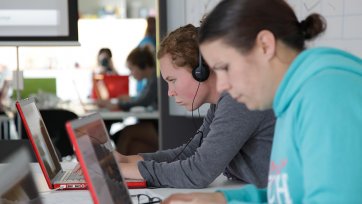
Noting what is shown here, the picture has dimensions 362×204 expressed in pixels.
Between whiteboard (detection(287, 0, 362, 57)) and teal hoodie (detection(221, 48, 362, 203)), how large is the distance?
61.3 inches

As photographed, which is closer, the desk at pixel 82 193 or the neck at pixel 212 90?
the desk at pixel 82 193

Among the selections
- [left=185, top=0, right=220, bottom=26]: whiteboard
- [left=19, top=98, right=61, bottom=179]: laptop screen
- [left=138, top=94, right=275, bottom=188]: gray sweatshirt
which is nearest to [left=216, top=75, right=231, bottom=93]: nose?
[left=138, top=94, right=275, bottom=188]: gray sweatshirt

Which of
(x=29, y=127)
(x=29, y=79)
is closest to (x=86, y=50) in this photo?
(x=29, y=79)

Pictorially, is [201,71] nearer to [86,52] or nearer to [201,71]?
[201,71]

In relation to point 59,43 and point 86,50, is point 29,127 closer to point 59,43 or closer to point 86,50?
point 59,43

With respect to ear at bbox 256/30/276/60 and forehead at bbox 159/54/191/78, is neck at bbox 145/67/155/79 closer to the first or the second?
forehead at bbox 159/54/191/78

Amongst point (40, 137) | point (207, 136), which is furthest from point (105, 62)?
point (207, 136)

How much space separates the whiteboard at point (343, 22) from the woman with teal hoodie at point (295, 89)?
4.70 feet

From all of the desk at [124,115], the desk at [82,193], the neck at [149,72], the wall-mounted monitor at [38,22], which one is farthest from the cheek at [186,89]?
the neck at [149,72]

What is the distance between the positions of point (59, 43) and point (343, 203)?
11.7 feet

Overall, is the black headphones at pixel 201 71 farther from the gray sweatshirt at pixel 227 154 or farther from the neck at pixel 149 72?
the neck at pixel 149 72

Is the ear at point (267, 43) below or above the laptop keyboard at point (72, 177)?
above

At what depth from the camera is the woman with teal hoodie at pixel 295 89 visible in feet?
3.59

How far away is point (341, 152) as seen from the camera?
109 centimetres
